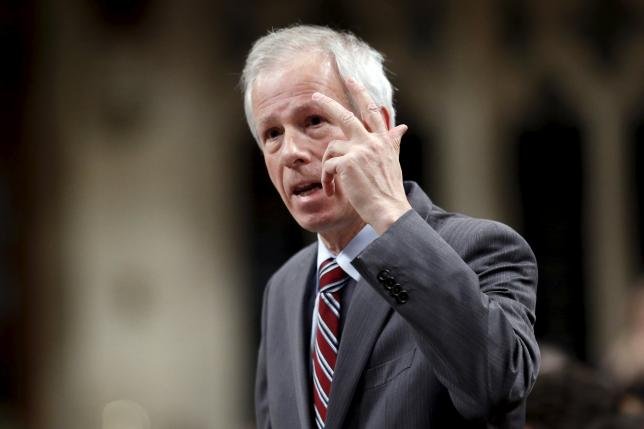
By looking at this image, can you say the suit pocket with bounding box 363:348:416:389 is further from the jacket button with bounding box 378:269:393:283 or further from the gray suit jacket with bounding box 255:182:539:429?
the jacket button with bounding box 378:269:393:283

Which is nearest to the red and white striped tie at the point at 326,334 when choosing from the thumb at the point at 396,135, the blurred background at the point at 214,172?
the thumb at the point at 396,135

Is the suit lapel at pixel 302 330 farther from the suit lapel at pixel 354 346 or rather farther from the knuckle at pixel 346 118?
the knuckle at pixel 346 118

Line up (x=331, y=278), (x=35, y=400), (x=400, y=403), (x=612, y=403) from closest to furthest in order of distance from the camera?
(x=400, y=403) < (x=331, y=278) < (x=612, y=403) < (x=35, y=400)

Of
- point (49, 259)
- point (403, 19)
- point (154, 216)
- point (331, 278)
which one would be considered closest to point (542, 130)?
point (403, 19)

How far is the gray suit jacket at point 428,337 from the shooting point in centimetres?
173

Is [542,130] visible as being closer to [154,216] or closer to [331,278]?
[154,216]

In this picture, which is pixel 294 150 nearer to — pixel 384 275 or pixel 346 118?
pixel 346 118

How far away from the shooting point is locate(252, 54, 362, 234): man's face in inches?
81.2

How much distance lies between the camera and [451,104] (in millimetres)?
9695

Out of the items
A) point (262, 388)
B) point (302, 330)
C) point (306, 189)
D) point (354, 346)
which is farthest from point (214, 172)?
point (354, 346)

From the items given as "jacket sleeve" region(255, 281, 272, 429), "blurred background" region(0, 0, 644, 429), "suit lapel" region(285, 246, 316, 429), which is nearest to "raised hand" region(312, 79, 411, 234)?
"suit lapel" region(285, 246, 316, 429)

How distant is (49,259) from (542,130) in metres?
4.15

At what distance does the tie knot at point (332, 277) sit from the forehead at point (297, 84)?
0.97 feet

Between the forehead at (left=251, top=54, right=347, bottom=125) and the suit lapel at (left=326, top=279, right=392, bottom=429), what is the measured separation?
1.18 ft
